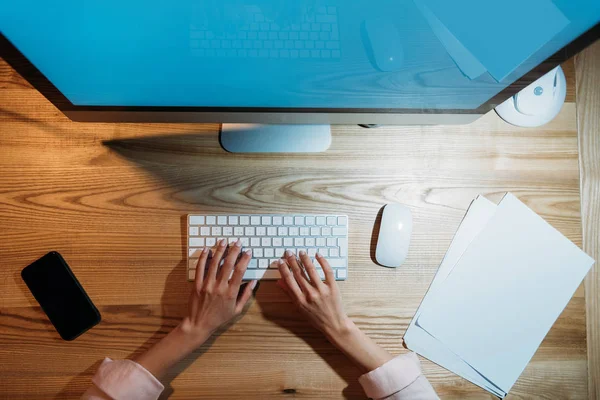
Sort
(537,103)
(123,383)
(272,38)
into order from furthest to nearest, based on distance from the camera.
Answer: (537,103)
(123,383)
(272,38)

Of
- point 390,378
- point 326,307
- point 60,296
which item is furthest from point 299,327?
point 60,296

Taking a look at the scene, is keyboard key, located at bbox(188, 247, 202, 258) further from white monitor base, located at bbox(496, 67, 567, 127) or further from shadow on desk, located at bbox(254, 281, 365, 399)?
white monitor base, located at bbox(496, 67, 567, 127)

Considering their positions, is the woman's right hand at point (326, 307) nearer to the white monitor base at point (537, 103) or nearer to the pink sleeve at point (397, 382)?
the pink sleeve at point (397, 382)

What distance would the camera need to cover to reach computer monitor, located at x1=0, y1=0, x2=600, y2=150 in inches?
15.0

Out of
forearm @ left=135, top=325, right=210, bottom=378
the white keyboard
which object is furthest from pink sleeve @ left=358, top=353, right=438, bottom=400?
forearm @ left=135, top=325, right=210, bottom=378

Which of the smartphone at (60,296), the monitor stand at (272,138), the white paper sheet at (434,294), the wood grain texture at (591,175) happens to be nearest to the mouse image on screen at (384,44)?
the monitor stand at (272,138)

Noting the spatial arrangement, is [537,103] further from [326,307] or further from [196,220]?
[196,220]

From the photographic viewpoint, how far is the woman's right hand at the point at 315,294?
706 millimetres

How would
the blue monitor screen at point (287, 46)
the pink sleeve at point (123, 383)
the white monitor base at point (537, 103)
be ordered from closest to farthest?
the blue monitor screen at point (287, 46) → the pink sleeve at point (123, 383) → the white monitor base at point (537, 103)

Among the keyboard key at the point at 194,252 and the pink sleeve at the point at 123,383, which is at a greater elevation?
the keyboard key at the point at 194,252

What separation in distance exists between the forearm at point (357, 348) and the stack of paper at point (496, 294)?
0.22 feet

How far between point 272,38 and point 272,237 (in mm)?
381

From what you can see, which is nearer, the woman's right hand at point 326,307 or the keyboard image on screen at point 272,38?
the keyboard image on screen at point 272,38

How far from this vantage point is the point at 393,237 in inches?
28.6
